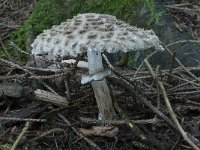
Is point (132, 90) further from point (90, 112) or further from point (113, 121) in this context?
point (90, 112)

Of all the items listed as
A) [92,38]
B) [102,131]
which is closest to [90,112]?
[102,131]

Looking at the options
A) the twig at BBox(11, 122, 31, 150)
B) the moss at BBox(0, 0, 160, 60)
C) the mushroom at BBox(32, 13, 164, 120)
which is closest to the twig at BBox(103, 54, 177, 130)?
the mushroom at BBox(32, 13, 164, 120)

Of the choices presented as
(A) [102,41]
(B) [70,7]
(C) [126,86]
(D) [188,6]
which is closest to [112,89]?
(C) [126,86]

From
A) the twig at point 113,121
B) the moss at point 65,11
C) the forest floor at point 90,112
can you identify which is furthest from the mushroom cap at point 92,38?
the moss at point 65,11

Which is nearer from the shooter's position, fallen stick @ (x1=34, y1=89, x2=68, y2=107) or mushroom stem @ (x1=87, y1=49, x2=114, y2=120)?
mushroom stem @ (x1=87, y1=49, x2=114, y2=120)

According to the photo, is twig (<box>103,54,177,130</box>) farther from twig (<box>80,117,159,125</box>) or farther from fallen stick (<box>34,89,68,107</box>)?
fallen stick (<box>34,89,68,107</box>)

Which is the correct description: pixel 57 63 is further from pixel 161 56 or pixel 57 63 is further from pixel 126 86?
pixel 161 56
